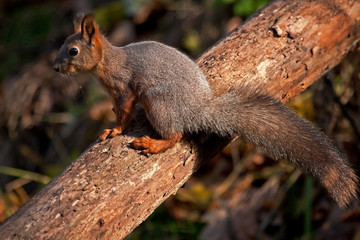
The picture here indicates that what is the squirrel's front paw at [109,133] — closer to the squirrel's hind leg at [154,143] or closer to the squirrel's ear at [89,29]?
the squirrel's hind leg at [154,143]

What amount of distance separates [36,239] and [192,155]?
91cm

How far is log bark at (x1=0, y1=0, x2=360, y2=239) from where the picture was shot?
2082mm

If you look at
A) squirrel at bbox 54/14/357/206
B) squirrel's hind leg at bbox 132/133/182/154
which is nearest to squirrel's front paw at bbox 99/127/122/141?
squirrel at bbox 54/14/357/206

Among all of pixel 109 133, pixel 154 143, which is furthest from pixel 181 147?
pixel 109 133

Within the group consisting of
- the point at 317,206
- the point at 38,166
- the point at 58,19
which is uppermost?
the point at 58,19

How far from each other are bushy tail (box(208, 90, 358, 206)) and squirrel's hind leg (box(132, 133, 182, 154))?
215mm

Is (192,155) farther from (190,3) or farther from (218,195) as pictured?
(190,3)

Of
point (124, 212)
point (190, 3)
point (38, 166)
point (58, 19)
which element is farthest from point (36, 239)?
point (58, 19)

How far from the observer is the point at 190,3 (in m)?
6.15

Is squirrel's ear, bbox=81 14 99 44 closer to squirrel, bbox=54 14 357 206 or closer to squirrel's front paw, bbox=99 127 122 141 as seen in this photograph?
squirrel, bbox=54 14 357 206

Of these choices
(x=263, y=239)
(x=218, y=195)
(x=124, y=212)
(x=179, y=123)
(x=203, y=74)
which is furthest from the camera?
(x=218, y=195)

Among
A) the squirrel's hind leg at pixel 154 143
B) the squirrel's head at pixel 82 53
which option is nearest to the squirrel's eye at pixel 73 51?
the squirrel's head at pixel 82 53

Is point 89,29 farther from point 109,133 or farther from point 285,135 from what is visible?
point 285,135

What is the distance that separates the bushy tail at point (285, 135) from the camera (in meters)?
2.34
